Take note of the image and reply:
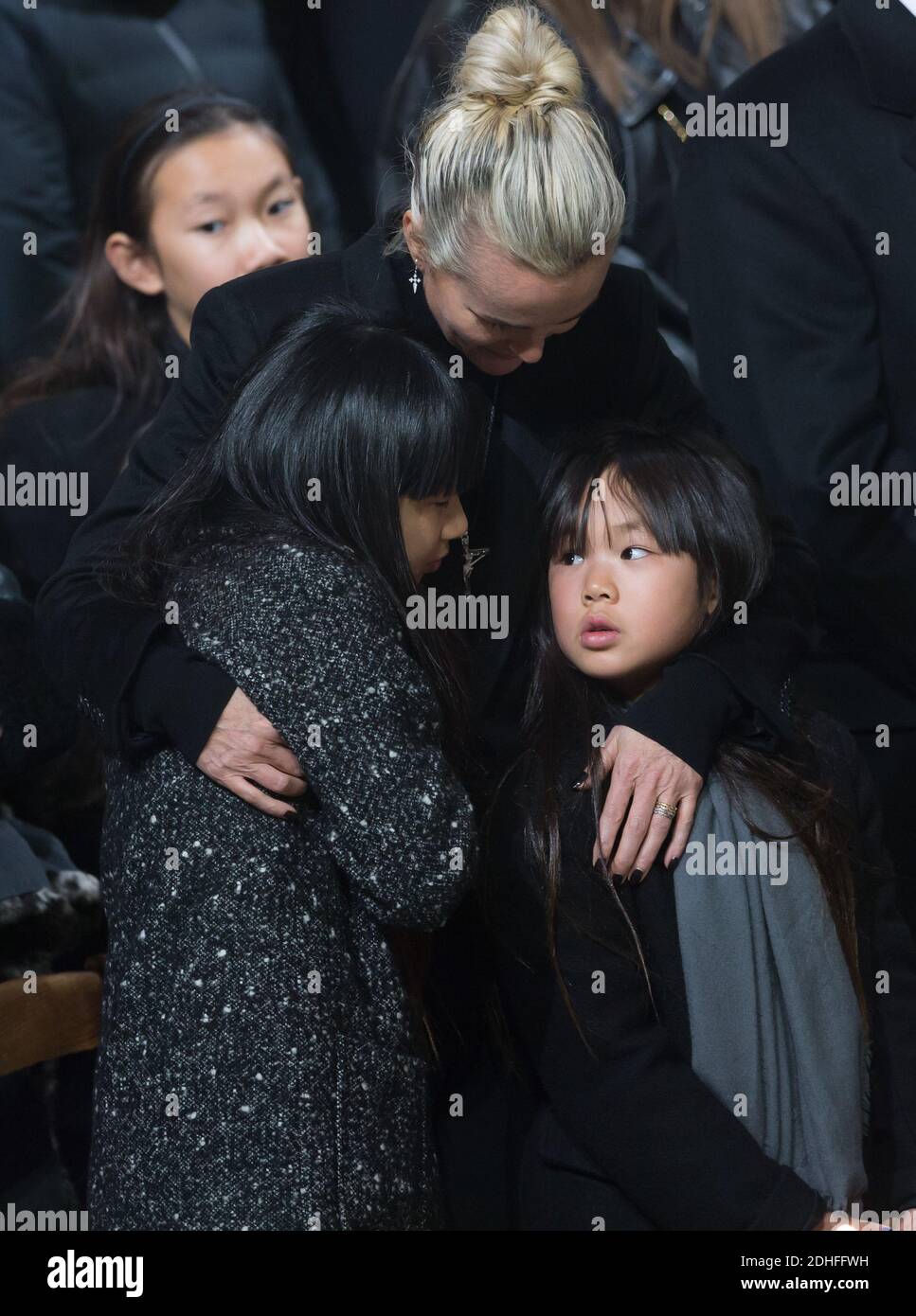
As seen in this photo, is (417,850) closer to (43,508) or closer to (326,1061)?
(326,1061)

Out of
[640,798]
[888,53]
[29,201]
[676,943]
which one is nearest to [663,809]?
[640,798]

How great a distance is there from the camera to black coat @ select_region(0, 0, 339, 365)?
98.0 inches

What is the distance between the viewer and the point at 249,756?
149 centimetres

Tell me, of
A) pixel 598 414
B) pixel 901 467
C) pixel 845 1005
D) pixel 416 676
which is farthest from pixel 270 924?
pixel 901 467

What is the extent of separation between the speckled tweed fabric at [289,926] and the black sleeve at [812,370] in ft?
2.51

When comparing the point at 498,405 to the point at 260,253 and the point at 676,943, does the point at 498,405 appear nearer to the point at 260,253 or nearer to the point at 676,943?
the point at 676,943

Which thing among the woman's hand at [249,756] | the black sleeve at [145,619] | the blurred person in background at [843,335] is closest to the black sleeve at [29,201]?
the black sleeve at [145,619]

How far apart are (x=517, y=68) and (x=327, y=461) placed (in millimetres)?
439

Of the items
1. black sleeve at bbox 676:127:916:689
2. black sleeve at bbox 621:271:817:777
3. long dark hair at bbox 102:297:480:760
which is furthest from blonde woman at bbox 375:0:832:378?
long dark hair at bbox 102:297:480:760

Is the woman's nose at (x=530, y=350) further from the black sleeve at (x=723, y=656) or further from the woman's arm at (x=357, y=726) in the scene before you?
the woman's arm at (x=357, y=726)

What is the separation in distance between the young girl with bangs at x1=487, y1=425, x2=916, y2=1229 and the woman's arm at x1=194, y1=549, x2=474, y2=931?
0.22m

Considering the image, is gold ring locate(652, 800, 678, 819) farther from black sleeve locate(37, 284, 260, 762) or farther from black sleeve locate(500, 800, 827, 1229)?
black sleeve locate(37, 284, 260, 762)

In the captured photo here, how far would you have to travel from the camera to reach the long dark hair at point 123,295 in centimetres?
245
